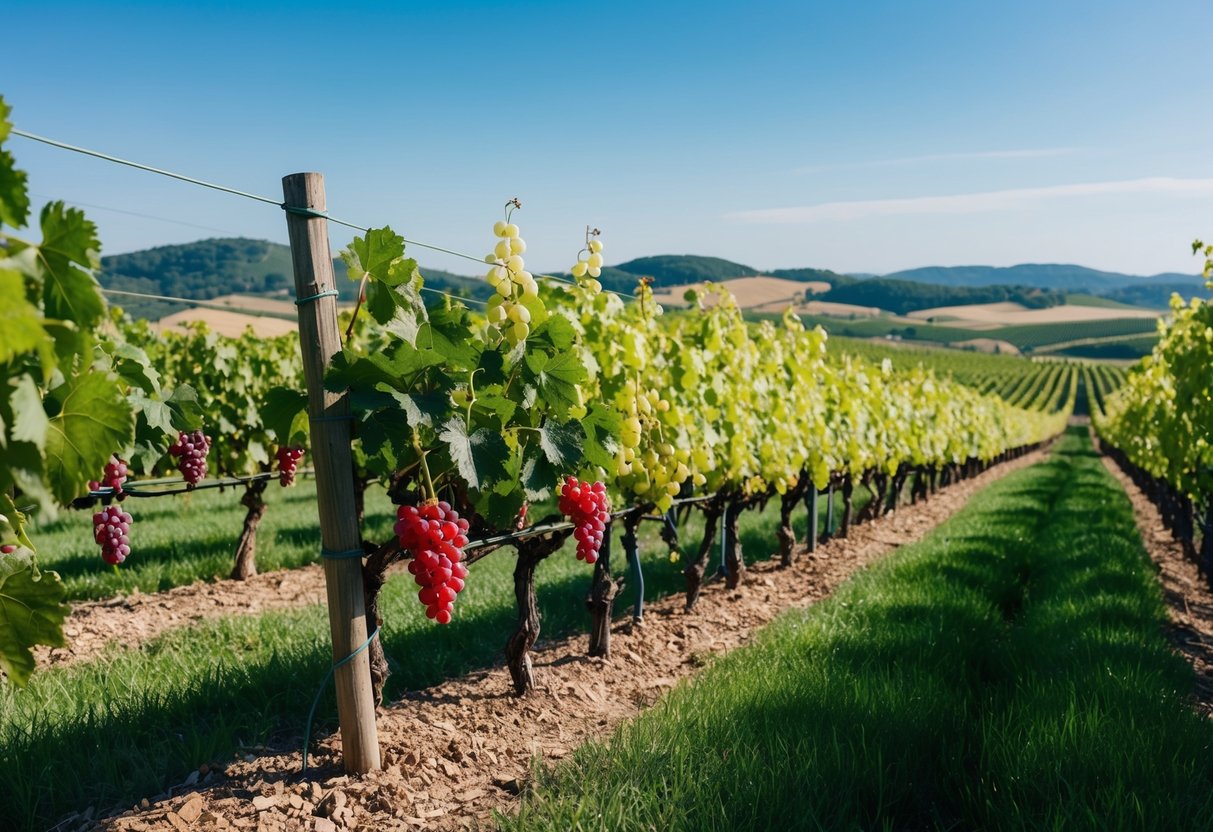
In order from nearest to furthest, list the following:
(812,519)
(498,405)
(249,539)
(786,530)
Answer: (498,405) → (249,539) → (786,530) → (812,519)

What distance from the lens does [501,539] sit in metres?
3.63

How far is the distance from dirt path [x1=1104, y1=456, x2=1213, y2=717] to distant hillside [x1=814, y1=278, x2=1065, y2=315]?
135954 millimetres

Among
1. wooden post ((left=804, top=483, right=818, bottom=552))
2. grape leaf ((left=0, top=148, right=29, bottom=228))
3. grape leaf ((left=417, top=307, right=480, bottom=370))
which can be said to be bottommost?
wooden post ((left=804, top=483, right=818, bottom=552))

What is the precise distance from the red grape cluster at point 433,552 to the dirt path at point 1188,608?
366cm

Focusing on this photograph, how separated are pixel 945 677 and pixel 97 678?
4301 mm

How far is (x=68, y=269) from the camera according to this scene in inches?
64.2

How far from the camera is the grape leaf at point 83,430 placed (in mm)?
1693

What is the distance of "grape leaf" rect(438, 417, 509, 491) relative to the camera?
2869 millimetres

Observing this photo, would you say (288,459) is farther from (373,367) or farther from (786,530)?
(786,530)

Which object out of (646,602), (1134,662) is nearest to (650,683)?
(646,602)

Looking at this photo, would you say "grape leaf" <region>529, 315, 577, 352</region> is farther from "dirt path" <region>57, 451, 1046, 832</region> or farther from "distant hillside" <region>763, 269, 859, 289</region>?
"distant hillside" <region>763, 269, 859, 289</region>

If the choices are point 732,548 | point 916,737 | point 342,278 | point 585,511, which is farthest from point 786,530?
point 342,278

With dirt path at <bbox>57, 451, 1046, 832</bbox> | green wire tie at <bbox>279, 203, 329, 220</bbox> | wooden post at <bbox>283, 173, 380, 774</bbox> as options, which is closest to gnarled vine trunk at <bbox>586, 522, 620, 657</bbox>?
dirt path at <bbox>57, 451, 1046, 832</bbox>

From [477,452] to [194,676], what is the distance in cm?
217
